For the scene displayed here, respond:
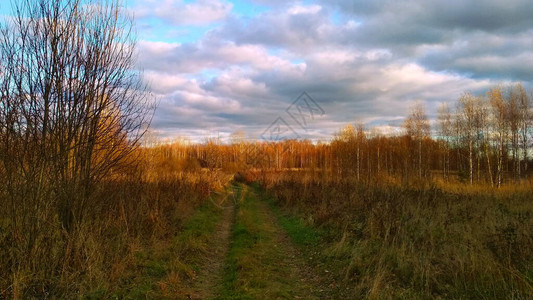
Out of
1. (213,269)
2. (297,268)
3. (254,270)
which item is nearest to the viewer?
(254,270)

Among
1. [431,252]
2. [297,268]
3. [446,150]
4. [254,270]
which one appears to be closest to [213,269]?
[254,270]

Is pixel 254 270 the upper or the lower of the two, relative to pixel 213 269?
upper

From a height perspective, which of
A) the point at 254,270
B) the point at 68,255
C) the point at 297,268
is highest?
the point at 68,255

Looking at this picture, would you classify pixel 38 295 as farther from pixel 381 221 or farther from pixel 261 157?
pixel 261 157

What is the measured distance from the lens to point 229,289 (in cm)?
550

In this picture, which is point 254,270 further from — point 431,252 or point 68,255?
point 431,252

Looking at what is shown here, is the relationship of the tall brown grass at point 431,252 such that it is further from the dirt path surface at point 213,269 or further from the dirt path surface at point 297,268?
the dirt path surface at point 213,269

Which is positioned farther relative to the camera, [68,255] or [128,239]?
[128,239]

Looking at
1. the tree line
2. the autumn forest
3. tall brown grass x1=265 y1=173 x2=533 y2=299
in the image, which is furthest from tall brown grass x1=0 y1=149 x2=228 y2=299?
the tree line

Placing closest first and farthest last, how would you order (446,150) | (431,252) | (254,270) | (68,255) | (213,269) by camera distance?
(68,255)
(431,252)
(254,270)
(213,269)
(446,150)

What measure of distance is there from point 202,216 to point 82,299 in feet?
26.5

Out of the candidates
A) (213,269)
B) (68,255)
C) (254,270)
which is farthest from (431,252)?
(68,255)

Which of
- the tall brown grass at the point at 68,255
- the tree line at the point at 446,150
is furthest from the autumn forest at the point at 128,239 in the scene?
the tree line at the point at 446,150

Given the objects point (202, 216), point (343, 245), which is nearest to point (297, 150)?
point (202, 216)
